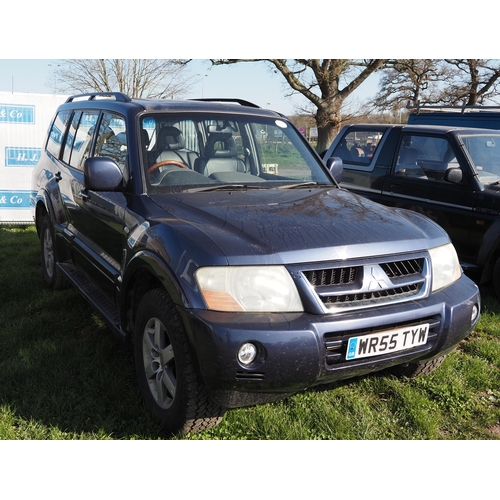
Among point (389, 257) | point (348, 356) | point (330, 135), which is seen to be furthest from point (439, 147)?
point (330, 135)

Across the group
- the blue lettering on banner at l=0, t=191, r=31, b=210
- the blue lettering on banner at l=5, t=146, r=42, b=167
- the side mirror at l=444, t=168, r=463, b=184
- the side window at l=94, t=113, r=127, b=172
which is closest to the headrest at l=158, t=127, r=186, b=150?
the side window at l=94, t=113, r=127, b=172

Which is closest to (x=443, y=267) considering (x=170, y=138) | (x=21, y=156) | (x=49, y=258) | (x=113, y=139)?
(x=170, y=138)

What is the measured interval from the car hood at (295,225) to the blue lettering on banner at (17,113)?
282 inches

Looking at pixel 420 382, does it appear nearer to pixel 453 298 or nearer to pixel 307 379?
pixel 453 298

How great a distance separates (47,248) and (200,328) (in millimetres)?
3686

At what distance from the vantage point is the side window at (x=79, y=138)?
436 centimetres

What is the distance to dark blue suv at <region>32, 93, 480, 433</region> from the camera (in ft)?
7.95

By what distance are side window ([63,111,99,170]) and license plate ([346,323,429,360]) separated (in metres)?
2.82

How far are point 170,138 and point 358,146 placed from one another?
407 cm

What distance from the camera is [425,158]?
6.20 m

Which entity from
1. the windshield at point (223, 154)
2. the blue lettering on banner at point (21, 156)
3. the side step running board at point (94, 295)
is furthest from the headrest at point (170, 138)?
the blue lettering on banner at point (21, 156)

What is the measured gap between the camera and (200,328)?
93.8 inches

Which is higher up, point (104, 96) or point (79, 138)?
point (104, 96)

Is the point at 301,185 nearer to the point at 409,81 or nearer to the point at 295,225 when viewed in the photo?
the point at 295,225
